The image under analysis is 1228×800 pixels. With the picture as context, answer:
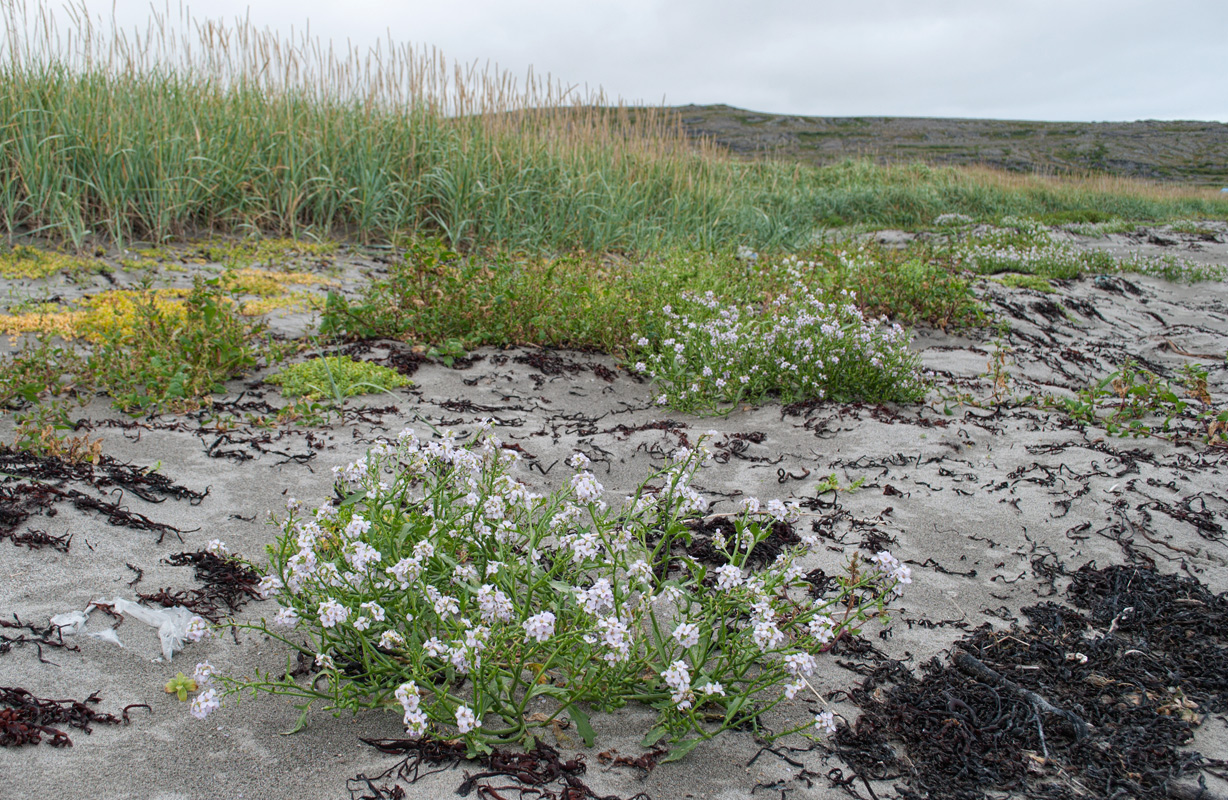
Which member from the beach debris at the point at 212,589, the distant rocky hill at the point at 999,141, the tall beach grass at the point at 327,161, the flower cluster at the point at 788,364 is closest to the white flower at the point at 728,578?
the beach debris at the point at 212,589

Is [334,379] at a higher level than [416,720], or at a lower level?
higher

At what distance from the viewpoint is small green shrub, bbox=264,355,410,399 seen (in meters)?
4.39

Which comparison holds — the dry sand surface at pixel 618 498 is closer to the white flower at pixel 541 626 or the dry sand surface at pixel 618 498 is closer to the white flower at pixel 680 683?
the white flower at pixel 680 683

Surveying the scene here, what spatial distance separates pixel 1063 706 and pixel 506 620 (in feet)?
5.12

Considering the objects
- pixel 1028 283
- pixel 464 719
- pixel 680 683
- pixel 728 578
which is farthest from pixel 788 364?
pixel 1028 283

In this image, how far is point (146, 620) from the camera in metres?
2.27

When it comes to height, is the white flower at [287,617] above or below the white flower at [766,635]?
below

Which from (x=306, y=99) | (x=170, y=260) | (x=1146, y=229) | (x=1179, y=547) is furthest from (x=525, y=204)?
(x=1146, y=229)

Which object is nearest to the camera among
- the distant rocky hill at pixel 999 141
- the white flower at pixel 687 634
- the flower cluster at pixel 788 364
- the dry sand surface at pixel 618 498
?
the white flower at pixel 687 634

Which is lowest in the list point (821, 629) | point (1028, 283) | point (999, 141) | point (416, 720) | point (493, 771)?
point (493, 771)

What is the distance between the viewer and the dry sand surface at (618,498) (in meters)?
1.81

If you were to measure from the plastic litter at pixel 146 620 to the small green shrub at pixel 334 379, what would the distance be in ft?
6.76

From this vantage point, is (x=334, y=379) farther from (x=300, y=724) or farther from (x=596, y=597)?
(x=596, y=597)

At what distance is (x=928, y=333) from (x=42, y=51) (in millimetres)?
9157
